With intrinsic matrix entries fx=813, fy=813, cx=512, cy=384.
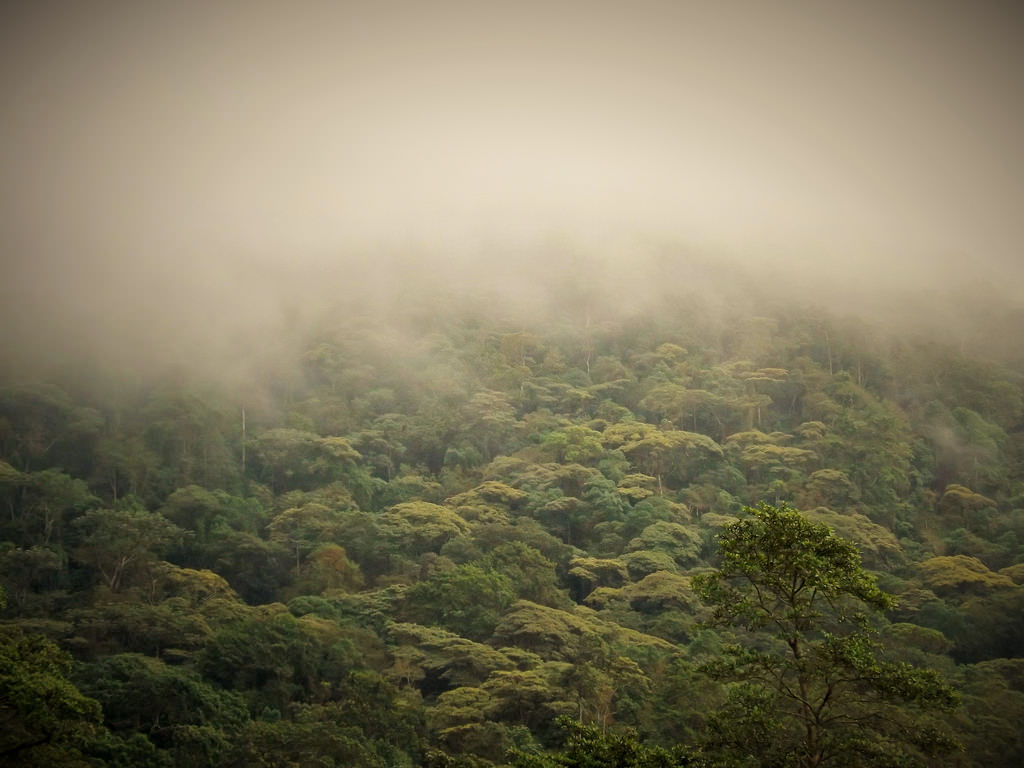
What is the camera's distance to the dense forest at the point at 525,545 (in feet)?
64.6

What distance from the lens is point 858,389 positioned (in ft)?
221

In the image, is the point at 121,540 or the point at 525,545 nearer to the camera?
the point at 121,540

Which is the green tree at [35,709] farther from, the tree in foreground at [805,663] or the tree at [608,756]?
the tree in foreground at [805,663]

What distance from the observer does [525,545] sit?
4516 centimetres

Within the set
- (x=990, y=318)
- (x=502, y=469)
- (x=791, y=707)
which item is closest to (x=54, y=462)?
(x=502, y=469)

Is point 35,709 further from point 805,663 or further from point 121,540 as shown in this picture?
point 121,540

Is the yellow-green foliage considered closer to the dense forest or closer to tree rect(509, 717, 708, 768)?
the dense forest

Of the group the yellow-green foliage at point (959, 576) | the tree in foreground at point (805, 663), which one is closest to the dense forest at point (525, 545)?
the tree in foreground at point (805, 663)

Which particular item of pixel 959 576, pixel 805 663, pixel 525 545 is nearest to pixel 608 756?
pixel 805 663

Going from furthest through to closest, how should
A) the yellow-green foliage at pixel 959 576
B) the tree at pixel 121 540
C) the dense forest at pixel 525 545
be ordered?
the yellow-green foliage at pixel 959 576 < the tree at pixel 121 540 < the dense forest at pixel 525 545

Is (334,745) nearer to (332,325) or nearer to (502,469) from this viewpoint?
(502,469)

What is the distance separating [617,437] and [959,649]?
1060 inches

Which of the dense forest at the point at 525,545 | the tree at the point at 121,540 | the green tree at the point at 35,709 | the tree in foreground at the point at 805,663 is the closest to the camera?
the tree in foreground at the point at 805,663

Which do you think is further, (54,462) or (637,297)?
(637,297)
